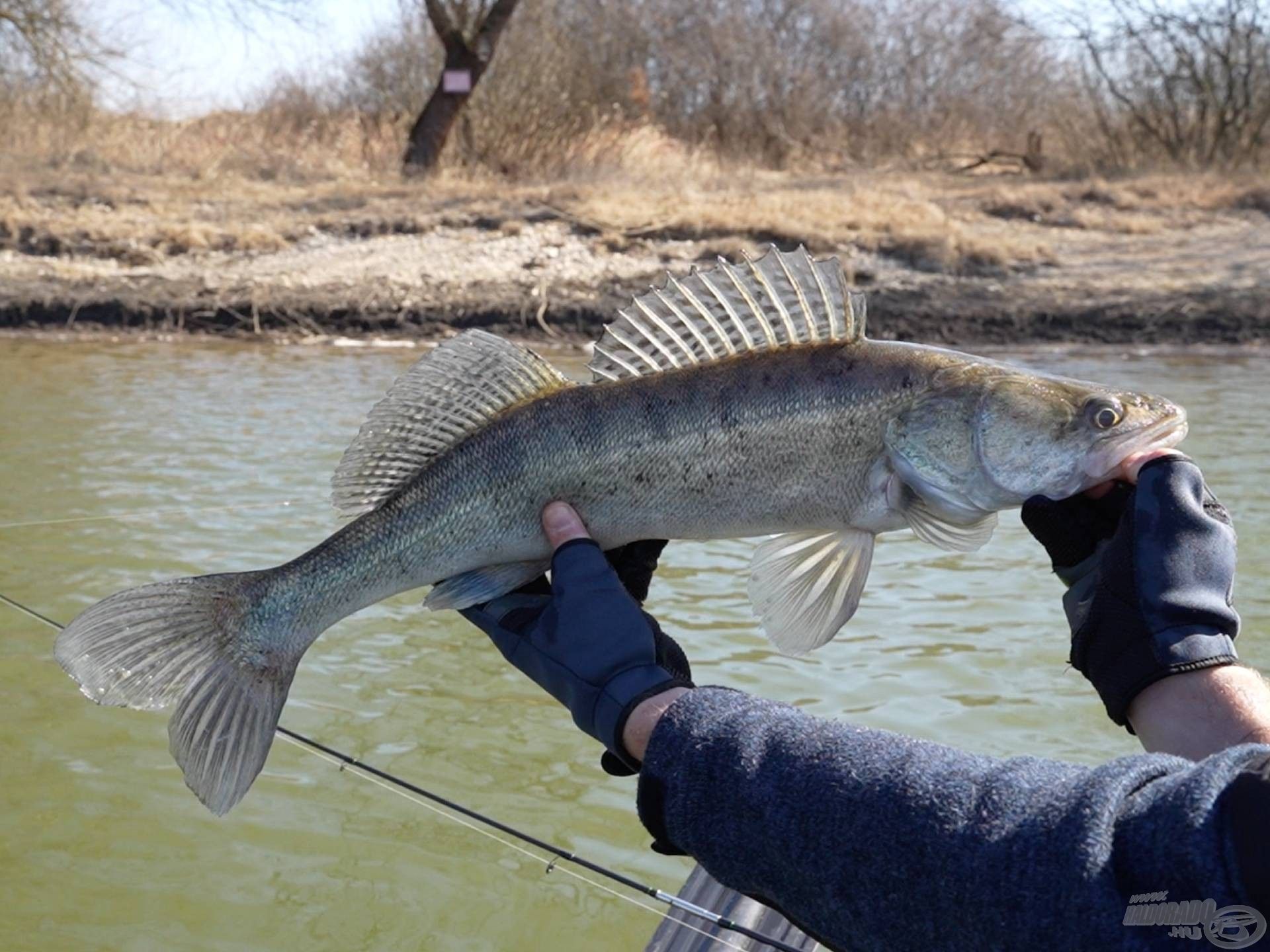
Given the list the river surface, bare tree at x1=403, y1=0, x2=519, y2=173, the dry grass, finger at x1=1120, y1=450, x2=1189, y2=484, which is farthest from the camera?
bare tree at x1=403, y1=0, x2=519, y2=173

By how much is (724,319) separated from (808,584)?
20.1 inches

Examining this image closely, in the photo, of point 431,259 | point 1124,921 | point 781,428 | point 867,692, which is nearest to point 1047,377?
point 781,428

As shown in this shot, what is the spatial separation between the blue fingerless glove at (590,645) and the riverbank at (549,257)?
398 inches

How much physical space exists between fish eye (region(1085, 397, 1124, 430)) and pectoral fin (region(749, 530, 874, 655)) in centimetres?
44

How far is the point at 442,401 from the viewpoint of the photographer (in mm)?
2680

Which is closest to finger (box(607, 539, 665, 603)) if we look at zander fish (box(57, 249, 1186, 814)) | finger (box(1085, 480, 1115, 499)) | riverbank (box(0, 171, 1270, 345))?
zander fish (box(57, 249, 1186, 814))

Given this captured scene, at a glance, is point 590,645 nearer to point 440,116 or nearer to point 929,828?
point 929,828

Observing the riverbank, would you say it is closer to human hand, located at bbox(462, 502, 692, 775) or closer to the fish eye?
the fish eye

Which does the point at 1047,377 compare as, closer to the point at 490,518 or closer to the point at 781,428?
the point at 781,428

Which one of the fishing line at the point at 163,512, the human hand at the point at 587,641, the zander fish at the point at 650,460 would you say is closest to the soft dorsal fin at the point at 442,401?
the zander fish at the point at 650,460

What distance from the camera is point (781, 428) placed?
8.51 feet

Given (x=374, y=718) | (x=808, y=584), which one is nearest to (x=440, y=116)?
(x=374, y=718)

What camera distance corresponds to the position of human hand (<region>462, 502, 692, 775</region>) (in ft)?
6.82

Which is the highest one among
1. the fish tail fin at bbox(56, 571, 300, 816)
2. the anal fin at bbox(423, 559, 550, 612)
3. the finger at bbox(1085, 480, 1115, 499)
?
the finger at bbox(1085, 480, 1115, 499)
